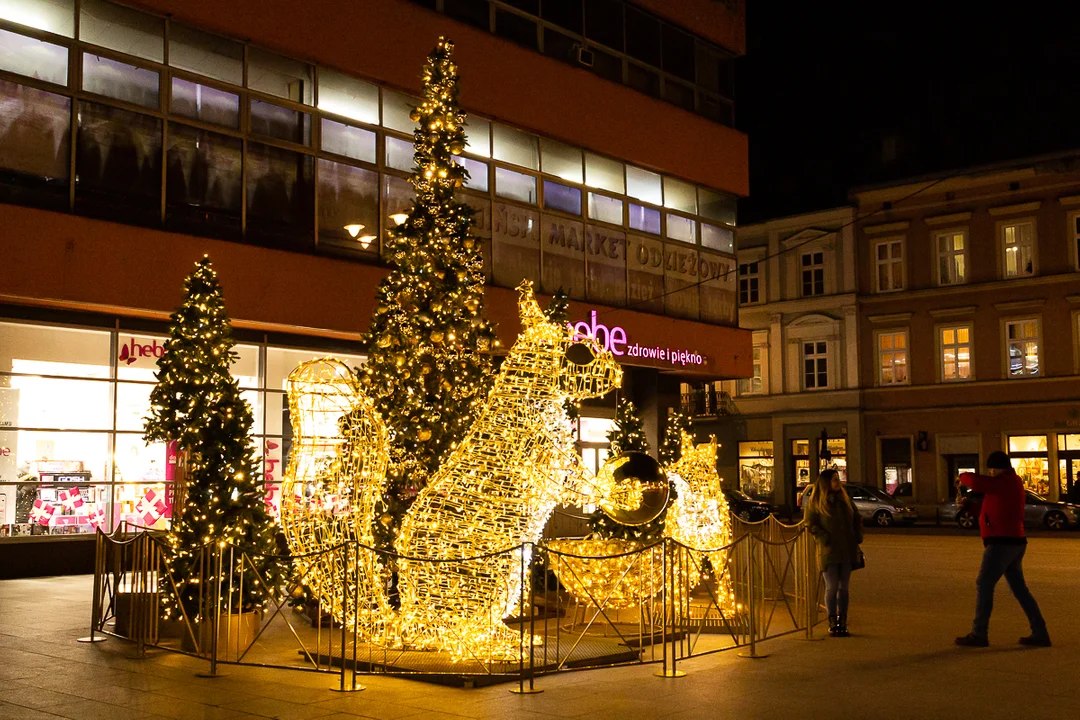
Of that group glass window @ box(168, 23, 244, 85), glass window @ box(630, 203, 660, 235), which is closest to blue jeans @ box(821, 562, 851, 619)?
glass window @ box(168, 23, 244, 85)

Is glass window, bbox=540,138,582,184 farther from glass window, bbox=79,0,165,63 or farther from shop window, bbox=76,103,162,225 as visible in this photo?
shop window, bbox=76,103,162,225

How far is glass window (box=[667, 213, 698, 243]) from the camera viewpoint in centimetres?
2969

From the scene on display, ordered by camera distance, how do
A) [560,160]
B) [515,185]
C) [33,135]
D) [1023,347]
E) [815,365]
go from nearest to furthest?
[33,135] → [515,185] → [560,160] → [1023,347] → [815,365]

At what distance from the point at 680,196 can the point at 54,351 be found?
17.1 meters

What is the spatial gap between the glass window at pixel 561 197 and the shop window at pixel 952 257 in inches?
837

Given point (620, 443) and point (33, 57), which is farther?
point (33, 57)

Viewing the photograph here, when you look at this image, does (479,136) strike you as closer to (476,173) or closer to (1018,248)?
(476,173)

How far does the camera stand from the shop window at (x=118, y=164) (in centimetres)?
1828

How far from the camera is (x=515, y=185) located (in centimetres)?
2552

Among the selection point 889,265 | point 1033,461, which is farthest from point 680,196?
point 1033,461

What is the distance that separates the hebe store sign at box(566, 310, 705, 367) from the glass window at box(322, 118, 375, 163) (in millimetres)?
6071

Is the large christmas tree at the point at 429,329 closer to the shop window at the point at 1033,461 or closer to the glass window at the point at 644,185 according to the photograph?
the glass window at the point at 644,185

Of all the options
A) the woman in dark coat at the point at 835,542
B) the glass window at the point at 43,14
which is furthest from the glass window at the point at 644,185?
the woman in dark coat at the point at 835,542

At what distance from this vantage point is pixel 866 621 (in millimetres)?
13203
